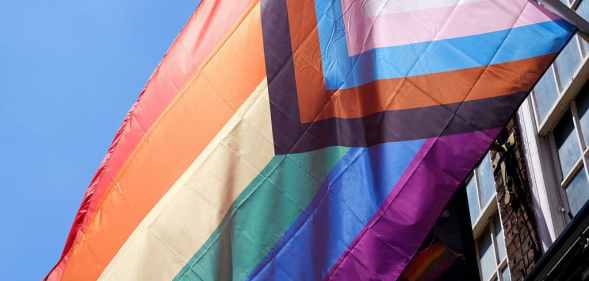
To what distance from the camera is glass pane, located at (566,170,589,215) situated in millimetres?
9344

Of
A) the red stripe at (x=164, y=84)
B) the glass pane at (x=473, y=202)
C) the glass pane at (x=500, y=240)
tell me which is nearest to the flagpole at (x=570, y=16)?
the red stripe at (x=164, y=84)

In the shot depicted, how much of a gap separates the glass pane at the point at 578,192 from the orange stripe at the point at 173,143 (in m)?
3.75

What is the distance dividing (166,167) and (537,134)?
4.78 meters

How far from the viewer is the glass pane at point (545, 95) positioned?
34.7 ft

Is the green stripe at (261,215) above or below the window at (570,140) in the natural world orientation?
below

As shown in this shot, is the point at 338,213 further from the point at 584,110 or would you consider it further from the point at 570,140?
the point at 570,140

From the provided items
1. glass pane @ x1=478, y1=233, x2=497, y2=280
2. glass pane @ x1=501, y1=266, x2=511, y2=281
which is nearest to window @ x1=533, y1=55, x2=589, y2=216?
glass pane @ x1=501, y1=266, x2=511, y2=281

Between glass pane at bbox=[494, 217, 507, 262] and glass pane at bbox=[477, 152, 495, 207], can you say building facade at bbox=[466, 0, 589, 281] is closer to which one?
glass pane at bbox=[494, 217, 507, 262]

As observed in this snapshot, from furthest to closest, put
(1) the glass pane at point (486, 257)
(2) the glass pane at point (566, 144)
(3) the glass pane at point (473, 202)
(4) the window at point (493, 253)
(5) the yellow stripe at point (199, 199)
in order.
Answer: (3) the glass pane at point (473, 202), (1) the glass pane at point (486, 257), (4) the window at point (493, 253), (2) the glass pane at point (566, 144), (5) the yellow stripe at point (199, 199)

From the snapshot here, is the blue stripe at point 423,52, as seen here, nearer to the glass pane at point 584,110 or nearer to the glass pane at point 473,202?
the glass pane at point 584,110

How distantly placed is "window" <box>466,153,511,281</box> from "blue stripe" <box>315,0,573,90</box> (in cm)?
477

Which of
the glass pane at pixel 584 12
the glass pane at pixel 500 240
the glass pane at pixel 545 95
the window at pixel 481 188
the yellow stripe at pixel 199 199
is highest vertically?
the glass pane at pixel 584 12

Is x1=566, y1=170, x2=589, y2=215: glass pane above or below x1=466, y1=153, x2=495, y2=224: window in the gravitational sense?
above

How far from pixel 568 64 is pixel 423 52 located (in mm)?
3746
